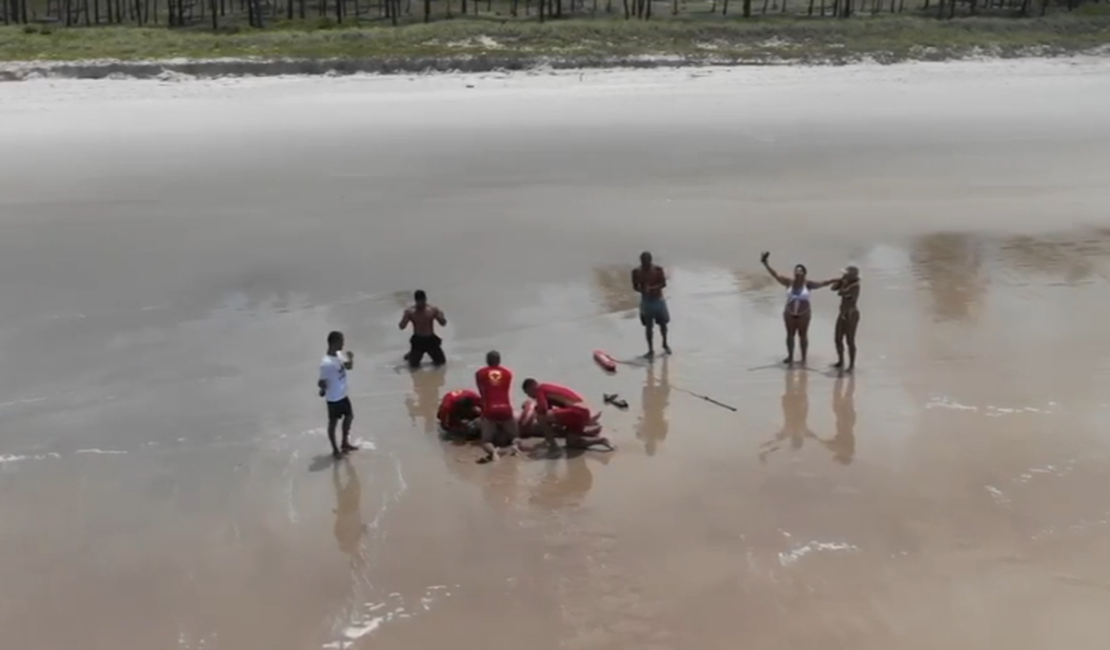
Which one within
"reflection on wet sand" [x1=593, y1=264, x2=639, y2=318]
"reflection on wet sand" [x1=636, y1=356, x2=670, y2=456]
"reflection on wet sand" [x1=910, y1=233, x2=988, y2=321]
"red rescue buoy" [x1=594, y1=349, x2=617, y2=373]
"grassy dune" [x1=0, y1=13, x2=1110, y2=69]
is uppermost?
"grassy dune" [x1=0, y1=13, x2=1110, y2=69]

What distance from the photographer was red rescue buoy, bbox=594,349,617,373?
10.7 metres

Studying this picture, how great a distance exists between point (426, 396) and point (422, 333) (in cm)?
92

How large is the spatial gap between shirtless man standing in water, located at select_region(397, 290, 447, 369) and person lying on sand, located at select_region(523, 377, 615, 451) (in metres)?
2.29

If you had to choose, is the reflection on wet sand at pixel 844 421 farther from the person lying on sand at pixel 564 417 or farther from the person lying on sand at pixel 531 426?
the person lying on sand at pixel 531 426

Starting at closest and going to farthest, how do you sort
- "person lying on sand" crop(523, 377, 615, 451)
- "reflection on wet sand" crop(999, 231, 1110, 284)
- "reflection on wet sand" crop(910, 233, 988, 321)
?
"person lying on sand" crop(523, 377, 615, 451)
"reflection on wet sand" crop(910, 233, 988, 321)
"reflection on wet sand" crop(999, 231, 1110, 284)

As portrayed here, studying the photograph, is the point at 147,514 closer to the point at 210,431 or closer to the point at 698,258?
the point at 210,431

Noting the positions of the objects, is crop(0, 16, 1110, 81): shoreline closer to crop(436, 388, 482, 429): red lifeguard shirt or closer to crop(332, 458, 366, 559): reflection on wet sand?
crop(436, 388, 482, 429): red lifeguard shirt

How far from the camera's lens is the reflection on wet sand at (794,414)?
881 centimetres

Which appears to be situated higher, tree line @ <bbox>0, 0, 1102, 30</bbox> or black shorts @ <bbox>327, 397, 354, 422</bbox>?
tree line @ <bbox>0, 0, 1102, 30</bbox>

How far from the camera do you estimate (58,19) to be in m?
61.8

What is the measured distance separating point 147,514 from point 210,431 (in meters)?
1.64

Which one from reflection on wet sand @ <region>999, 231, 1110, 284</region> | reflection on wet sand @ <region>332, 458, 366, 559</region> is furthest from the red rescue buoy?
reflection on wet sand @ <region>999, 231, 1110, 284</region>

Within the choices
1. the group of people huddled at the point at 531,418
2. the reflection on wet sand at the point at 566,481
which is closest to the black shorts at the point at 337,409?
the group of people huddled at the point at 531,418

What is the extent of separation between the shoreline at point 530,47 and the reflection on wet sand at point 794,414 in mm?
28978
